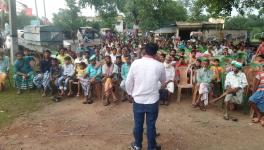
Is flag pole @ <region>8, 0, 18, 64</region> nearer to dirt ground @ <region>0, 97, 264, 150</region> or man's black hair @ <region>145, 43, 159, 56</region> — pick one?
dirt ground @ <region>0, 97, 264, 150</region>

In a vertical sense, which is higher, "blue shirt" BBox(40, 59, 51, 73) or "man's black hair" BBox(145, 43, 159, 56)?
"man's black hair" BBox(145, 43, 159, 56)

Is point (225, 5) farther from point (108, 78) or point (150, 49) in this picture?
point (150, 49)

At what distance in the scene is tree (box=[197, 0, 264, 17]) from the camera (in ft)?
43.9

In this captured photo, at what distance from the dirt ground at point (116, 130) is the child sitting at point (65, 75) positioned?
1126 millimetres

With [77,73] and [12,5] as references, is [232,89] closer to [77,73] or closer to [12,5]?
[77,73]

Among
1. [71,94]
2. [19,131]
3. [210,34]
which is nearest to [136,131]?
[19,131]

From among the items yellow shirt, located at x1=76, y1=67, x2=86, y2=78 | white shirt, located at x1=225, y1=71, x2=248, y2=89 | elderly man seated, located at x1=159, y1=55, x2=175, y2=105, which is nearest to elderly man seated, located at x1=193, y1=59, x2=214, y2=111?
white shirt, located at x1=225, y1=71, x2=248, y2=89

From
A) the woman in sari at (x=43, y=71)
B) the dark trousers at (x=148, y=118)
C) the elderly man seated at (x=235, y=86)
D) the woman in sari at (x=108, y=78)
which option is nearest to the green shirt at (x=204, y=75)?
the elderly man seated at (x=235, y=86)

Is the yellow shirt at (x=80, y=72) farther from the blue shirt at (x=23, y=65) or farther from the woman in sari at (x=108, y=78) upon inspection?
the blue shirt at (x=23, y=65)

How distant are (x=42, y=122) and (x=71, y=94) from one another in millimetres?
2403

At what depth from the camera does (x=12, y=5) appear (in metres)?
13.6

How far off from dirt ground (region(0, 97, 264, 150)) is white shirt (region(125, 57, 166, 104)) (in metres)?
1.13

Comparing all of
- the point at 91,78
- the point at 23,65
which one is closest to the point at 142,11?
the point at 23,65

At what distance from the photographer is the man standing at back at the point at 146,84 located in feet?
15.6
